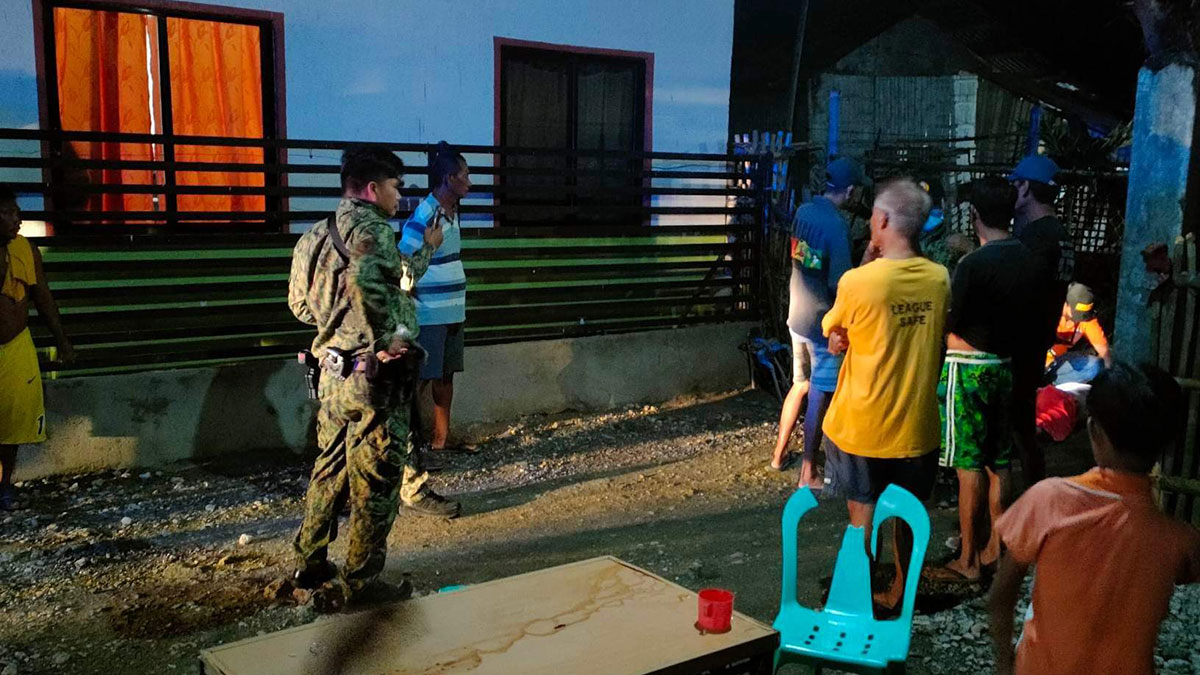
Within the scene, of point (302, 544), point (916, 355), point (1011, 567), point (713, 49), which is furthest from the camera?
point (713, 49)

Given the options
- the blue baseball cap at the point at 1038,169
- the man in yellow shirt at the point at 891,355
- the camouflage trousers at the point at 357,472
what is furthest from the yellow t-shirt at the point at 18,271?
the blue baseball cap at the point at 1038,169

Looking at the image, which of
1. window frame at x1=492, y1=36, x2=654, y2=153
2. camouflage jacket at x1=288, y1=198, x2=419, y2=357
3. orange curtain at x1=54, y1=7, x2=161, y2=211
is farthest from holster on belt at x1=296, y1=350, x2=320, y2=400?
window frame at x1=492, y1=36, x2=654, y2=153

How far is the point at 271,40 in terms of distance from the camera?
7.51 metres

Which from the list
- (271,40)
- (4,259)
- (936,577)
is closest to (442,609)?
(936,577)

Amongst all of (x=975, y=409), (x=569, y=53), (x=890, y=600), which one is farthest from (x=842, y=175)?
(x=569, y=53)

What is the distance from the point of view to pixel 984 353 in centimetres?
451

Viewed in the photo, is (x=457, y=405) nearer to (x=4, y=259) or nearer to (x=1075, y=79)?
(x=4, y=259)

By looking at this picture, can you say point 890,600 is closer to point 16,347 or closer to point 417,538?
point 417,538

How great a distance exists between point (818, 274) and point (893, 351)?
2.22 meters

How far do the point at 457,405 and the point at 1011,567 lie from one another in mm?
5611

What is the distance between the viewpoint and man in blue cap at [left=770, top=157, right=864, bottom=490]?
5949 mm

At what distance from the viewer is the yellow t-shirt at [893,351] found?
12.6ft

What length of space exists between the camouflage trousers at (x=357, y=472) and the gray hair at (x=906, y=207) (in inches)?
87.3

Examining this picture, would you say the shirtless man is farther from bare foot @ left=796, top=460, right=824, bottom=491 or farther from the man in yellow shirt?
bare foot @ left=796, top=460, right=824, bottom=491
